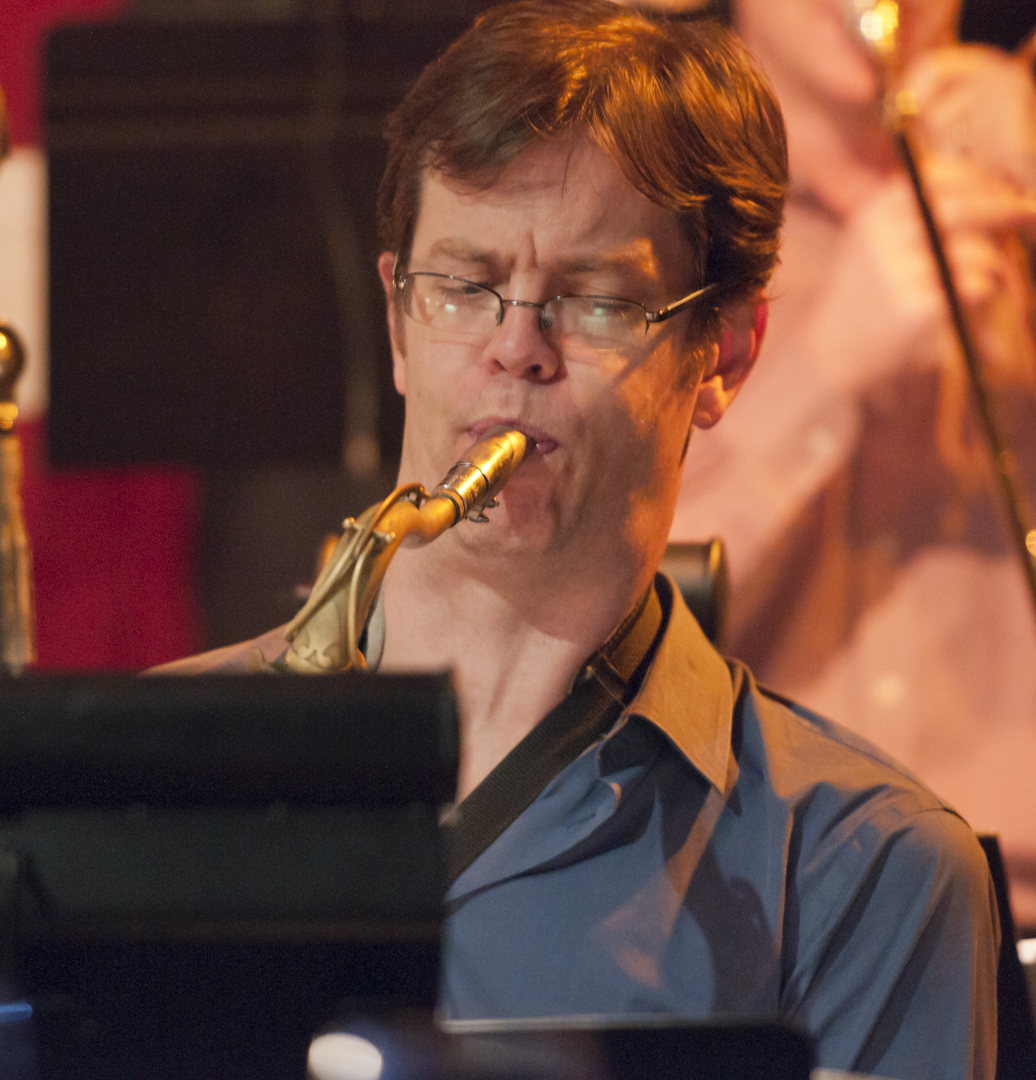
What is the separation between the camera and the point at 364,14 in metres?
2.72

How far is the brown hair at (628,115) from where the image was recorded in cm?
134

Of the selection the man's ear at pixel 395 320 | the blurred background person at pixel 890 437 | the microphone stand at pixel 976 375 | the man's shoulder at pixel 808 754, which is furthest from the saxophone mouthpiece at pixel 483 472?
the blurred background person at pixel 890 437

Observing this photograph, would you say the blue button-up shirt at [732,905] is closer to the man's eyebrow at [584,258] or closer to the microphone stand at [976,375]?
the man's eyebrow at [584,258]

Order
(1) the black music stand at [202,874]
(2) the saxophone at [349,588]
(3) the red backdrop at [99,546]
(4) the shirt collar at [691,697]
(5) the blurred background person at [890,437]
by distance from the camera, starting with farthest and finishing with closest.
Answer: (3) the red backdrop at [99,546]
(5) the blurred background person at [890,437]
(4) the shirt collar at [691,697]
(2) the saxophone at [349,588]
(1) the black music stand at [202,874]

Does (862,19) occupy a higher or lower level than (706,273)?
higher

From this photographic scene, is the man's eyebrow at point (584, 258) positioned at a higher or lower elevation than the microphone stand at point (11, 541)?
higher

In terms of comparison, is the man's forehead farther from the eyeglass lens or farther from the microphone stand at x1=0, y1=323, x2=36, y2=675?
the microphone stand at x1=0, y1=323, x2=36, y2=675

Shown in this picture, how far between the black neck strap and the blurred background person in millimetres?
1439

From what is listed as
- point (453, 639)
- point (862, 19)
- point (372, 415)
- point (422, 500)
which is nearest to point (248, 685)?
point (422, 500)

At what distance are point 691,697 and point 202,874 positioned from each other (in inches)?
32.0

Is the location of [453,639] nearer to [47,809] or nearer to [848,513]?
[47,809]

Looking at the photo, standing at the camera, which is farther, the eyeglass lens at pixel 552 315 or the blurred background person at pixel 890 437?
the blurred background person at pixel 890 437

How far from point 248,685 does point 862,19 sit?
1608 mm

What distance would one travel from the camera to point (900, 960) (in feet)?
4.23
